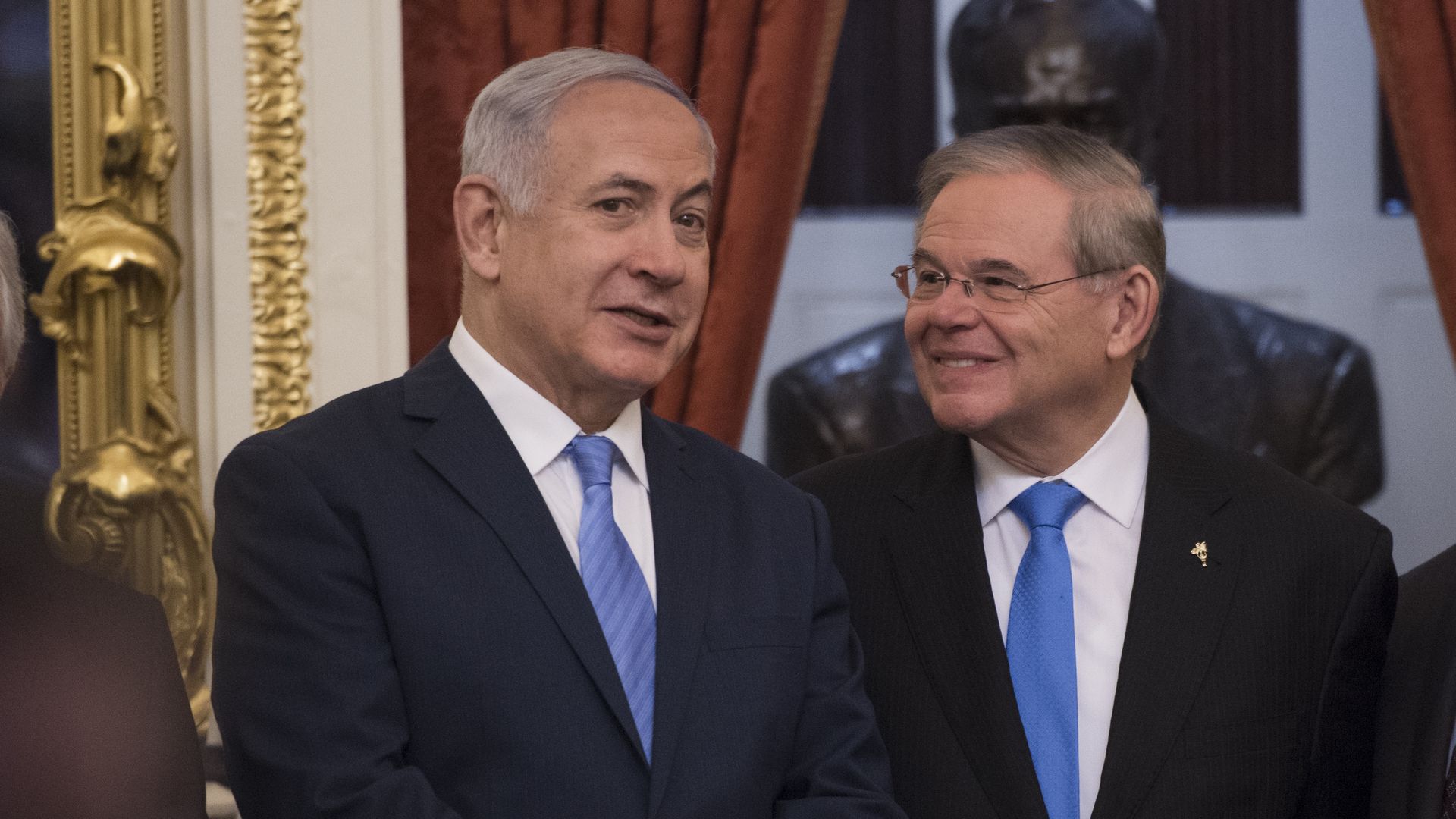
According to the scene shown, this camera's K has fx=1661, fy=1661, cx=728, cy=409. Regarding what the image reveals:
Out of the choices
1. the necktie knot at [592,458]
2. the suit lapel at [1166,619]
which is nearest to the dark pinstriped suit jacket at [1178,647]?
the suit lapel at [1166,619]

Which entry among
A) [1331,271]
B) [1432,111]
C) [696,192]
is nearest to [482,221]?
[696,192]

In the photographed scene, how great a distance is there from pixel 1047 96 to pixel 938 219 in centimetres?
108

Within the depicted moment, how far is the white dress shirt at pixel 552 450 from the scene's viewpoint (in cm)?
179

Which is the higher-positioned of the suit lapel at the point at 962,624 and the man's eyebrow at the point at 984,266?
the man's eyebrow at the point at 984,266

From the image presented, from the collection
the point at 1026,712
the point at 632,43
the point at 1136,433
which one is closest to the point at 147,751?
the point at 1026,712

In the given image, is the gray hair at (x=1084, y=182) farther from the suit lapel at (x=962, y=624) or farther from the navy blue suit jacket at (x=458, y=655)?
the navy blue suit jacket at (x=458, y=655)

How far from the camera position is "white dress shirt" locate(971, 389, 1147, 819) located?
205 centimetres

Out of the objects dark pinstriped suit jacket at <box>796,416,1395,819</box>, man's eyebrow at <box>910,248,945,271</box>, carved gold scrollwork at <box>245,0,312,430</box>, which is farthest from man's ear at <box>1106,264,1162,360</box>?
carved gold scrollwork at <box>245,0,312,430</box>

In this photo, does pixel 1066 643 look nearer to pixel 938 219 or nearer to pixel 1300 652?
pixel 1300 652

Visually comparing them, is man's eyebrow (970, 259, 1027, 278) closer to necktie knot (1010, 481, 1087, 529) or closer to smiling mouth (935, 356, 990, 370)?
smiling mouth (935, 356, 990, 370)

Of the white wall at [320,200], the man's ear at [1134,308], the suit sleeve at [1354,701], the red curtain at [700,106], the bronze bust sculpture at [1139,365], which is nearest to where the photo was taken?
the suit sleeve at [1354,701]

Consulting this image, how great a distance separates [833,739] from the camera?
1.82 metres

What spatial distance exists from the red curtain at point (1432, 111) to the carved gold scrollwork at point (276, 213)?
188cm

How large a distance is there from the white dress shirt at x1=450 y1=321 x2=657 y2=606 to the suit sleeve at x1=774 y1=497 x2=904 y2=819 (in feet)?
0.70
